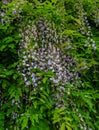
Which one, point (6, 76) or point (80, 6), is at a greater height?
point (80, 6)

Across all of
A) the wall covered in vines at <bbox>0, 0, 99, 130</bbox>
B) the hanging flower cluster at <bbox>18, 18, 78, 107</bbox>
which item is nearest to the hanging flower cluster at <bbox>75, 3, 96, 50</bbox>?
the wall covered in vines at <bbox>0, 0, 99, 130</bbox>

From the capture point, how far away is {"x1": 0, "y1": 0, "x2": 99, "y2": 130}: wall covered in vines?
416cm

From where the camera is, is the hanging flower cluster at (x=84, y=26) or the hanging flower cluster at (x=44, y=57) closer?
the hanging flower cluster at (x=44, y=57)

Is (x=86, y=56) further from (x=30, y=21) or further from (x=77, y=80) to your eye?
(x=30, y=21)

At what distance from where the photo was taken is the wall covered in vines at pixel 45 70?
4160mm

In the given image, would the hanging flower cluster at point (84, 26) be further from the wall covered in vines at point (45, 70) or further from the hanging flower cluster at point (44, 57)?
the hanging flower cluster at point (44, 57)

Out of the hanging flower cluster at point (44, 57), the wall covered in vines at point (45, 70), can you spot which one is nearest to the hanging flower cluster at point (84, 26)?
the wall covered in vines at point (45, 70)

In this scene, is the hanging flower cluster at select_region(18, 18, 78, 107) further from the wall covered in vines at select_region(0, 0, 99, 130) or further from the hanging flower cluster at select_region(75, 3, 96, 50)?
the hanging flower cluster at select_region(75, 3, 96, 50)

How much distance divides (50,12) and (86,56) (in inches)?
31.6

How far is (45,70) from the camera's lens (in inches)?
167

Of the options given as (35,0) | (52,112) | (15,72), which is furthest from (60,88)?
(35,0)

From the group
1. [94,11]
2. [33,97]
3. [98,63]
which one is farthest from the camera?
[94,11]

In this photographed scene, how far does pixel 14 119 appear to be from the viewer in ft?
13.9

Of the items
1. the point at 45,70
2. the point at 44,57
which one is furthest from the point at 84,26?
the point at 45,70
